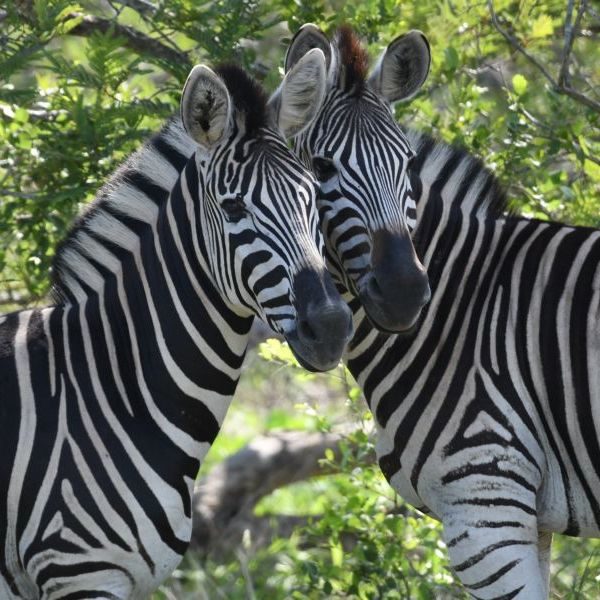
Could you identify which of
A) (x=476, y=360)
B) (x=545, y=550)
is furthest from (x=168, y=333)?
(x=545, y=550)

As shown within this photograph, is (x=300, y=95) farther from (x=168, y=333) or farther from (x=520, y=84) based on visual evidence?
(x=520, y=84)

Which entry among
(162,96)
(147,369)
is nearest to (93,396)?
(147,369)

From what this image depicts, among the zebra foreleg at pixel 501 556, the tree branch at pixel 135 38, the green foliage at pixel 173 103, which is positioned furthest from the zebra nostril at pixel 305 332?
the tree branch at pixel 135 38

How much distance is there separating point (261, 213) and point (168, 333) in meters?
0.71

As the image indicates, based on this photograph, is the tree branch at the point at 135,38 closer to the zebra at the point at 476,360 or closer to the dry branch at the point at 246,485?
the zebra at the point at 476,360

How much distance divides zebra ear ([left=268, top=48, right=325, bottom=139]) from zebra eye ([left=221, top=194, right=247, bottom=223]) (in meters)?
0.46

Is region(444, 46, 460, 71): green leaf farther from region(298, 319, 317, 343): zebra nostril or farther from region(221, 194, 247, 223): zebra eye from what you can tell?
region(298, 319, 317, 343): zebra nostril

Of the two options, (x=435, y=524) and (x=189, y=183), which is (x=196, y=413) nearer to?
(x=189, y=183)

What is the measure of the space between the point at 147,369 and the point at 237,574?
4.78 metres

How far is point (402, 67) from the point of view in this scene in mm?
5391

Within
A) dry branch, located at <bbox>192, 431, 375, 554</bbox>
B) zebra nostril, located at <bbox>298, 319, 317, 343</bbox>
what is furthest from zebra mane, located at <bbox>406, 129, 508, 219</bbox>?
dry branch, located at <bbox>192, 431, 375, 554</bbox>

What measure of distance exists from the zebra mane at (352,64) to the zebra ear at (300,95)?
0.37 m

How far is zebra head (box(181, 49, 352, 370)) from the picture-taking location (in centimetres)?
427

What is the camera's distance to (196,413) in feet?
15.4
